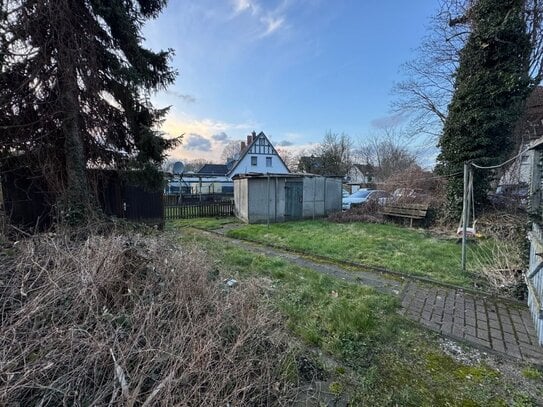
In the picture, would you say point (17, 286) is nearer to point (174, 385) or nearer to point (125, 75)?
point (174, 385)

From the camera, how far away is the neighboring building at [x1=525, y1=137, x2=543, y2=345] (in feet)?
9.89

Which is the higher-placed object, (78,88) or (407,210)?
(78,88)

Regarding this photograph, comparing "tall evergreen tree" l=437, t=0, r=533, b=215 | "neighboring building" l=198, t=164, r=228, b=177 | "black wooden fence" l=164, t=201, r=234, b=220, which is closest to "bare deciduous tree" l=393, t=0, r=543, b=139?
"tall evergreen tree" l=437, t=0, r=533, b=215

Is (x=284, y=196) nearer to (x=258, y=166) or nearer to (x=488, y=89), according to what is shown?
(x=488, y=89)

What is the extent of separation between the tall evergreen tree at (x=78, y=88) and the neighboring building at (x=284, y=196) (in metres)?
6.05

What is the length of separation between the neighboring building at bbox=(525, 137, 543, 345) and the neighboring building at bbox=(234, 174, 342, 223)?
8581 millimetres

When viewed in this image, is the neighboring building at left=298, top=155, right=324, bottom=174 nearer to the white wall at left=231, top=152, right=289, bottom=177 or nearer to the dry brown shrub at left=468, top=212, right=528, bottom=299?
the white wall at left=231, top=152, right=289, bottom=177

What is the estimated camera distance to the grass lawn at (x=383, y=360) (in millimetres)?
2141

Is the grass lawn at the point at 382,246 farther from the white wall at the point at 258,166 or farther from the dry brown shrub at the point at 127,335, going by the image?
the white wall at the point at 258,166

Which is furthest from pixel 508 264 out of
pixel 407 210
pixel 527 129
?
pixel 527 129

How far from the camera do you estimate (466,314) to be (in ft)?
11.7

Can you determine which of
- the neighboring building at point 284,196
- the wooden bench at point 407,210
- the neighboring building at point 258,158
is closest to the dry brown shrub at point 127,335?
the neighboring building at point 284,196

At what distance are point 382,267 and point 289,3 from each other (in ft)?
26.1

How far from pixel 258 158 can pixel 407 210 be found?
20.1 meters
